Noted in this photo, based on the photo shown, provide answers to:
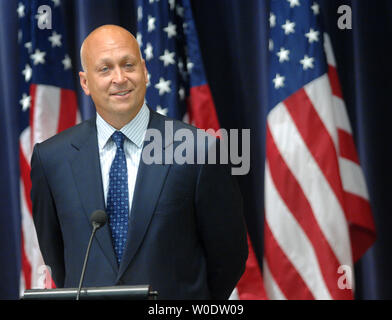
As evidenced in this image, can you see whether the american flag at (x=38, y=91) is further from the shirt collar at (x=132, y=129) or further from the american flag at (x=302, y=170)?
the shirt collar at (x=132, y=129)

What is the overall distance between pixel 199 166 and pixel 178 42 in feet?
5.81

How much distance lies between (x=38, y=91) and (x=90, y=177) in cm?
179

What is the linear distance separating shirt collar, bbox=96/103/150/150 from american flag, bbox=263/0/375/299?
152 cm

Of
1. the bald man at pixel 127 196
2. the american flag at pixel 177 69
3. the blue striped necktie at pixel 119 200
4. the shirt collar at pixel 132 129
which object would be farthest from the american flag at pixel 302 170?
the blue striped necktie at pixel 119 200

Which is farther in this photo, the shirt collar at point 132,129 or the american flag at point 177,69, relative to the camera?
the american flag at point 177,69

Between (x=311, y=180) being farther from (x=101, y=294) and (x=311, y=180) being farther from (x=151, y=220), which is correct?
(x=101, y=294)

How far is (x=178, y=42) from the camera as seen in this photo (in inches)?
161

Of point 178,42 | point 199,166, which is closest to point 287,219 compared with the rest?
point 178,42

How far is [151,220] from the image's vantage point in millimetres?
2396

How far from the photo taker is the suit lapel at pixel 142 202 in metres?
2.36

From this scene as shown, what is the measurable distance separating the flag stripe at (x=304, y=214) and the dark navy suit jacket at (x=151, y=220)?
4.14 feet

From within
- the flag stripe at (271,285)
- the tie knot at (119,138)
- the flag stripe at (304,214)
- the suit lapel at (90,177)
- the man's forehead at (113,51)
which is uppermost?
the man's forehead at (113,51)

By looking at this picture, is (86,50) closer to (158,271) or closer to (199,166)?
(199,166)

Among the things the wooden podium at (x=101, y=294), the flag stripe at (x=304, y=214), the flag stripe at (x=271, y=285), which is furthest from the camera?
the flag stripe at (x=271, y=285)
